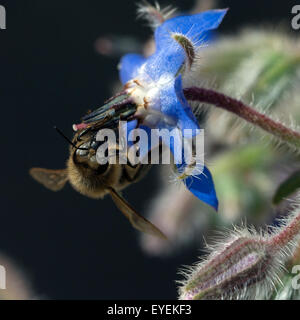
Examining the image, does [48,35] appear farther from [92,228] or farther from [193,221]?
[193,221]

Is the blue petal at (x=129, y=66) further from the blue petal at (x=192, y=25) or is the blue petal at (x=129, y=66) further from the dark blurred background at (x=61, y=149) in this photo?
the dark blurred background at (x=61, y=149)

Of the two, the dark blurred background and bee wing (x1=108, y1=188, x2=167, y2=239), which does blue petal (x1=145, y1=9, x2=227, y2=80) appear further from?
the dark blurred background

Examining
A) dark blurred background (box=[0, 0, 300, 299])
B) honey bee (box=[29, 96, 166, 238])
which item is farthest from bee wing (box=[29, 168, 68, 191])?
dark blurred background (box=[0, 0, 300, 299])

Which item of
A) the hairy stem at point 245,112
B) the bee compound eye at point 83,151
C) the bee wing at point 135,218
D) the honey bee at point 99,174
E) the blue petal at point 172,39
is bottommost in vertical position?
the bee wing at point 135,218

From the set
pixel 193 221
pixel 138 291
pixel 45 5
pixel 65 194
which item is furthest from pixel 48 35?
pixel 193 221

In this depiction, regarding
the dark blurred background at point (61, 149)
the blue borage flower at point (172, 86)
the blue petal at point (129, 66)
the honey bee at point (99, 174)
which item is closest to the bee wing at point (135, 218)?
the honey bee at point (99, 174)
